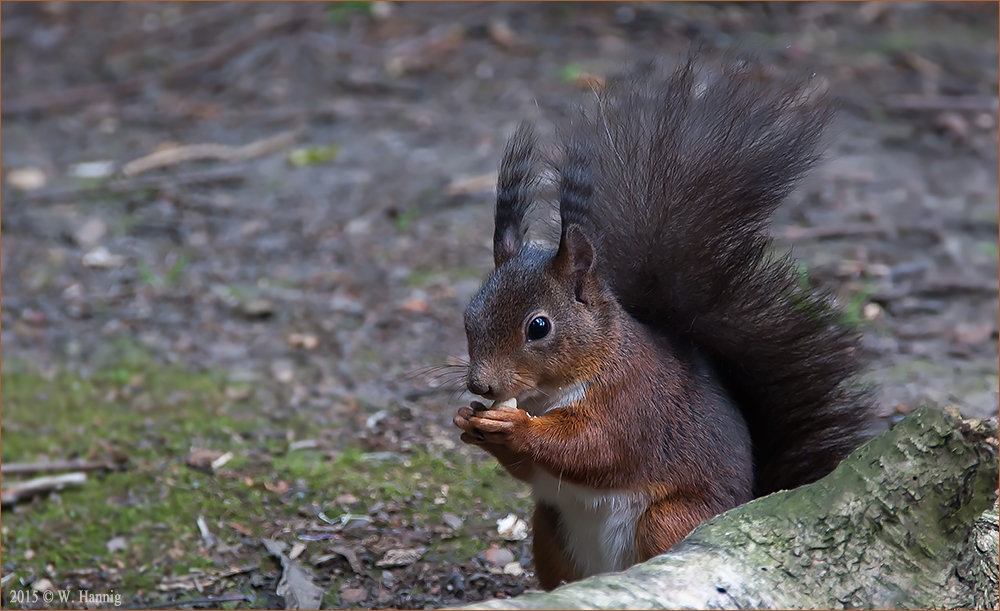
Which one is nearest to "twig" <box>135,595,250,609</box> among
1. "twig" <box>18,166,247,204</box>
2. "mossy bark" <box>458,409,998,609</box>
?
"mossy bark" <box>458,409,998,609</box>

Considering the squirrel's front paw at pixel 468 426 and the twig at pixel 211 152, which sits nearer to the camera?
the squirrel's front paw at pixel 468 426

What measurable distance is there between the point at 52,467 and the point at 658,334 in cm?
185

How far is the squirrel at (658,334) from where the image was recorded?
2219 millimetres

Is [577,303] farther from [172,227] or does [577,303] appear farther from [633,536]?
[172,227]

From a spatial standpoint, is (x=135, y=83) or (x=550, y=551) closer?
(x=550, y=551)

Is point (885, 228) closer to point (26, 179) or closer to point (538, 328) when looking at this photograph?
point (538, 328)

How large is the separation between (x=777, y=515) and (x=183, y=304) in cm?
314

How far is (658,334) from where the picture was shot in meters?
2.42

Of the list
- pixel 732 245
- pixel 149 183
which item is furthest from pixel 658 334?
pixel 149 183

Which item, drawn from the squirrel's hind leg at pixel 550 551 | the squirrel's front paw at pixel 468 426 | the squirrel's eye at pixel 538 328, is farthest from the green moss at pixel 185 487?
→ the squirrel's eye at pixel 538 328

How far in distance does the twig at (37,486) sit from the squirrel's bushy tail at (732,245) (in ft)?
5.53

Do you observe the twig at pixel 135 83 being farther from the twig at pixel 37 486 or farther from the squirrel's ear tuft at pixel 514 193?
the squirrel's ear tuft at pixel 514 193

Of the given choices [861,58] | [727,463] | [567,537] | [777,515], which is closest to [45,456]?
[567,537]

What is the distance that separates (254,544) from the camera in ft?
8.95
